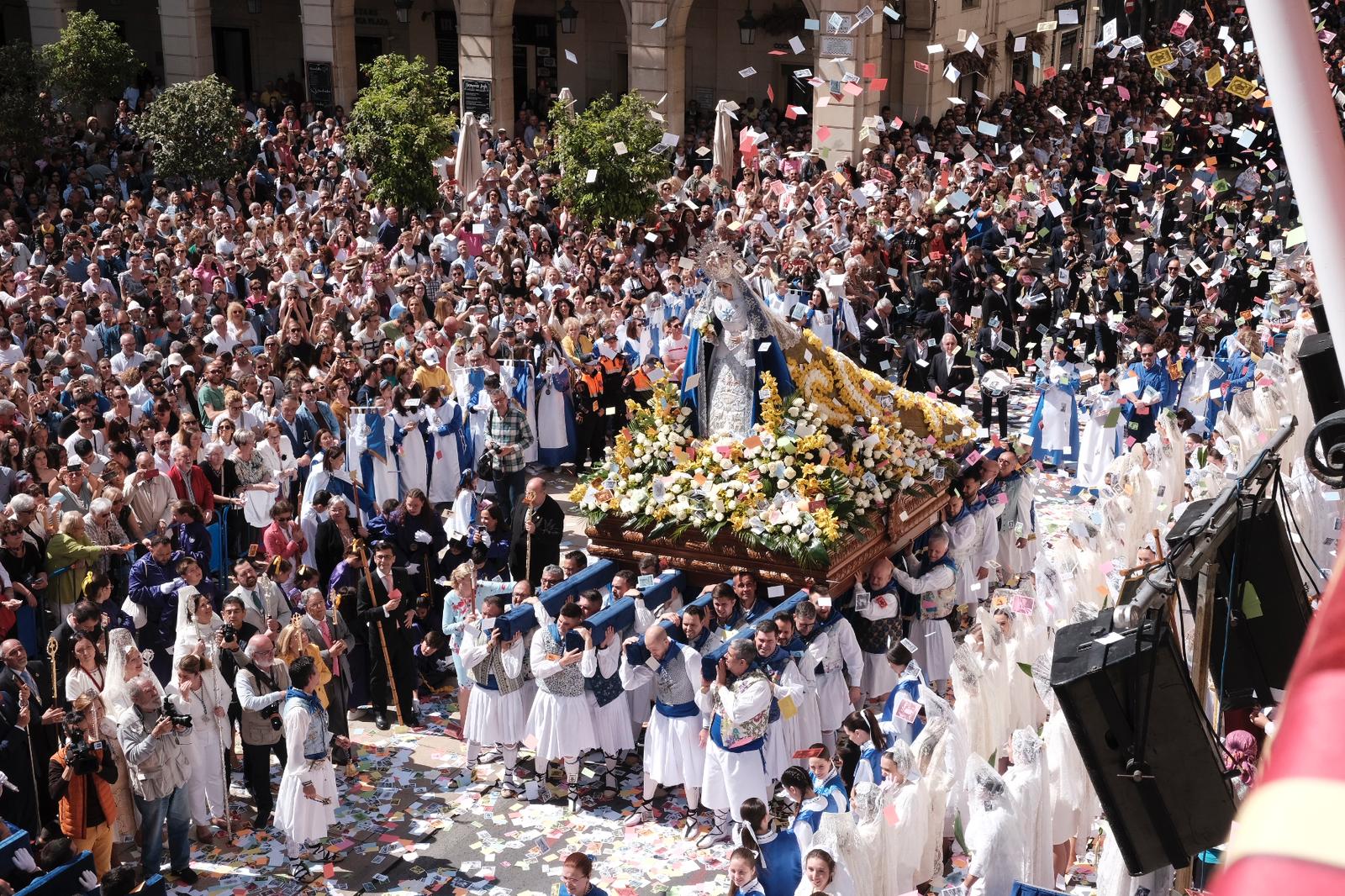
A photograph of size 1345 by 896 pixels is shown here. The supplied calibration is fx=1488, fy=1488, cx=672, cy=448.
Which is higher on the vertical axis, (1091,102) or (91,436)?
(1091,102)

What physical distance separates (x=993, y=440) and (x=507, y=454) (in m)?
4.62

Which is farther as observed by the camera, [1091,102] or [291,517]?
[1091,102]

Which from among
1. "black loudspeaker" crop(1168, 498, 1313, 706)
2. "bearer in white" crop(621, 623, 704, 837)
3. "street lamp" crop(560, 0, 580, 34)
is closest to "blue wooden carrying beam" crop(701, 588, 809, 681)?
"bearer in white" crop(621, 623, 704, 837)

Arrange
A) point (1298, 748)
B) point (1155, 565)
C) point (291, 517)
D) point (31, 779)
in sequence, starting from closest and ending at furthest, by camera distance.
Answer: point (1298, 748) < point (1155, 565) < point (31, 779) < point (291, 517)

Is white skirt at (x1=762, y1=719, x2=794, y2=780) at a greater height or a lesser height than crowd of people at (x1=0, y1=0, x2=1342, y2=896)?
lesser

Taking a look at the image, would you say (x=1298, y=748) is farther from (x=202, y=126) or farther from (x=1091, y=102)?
(x=1091, y=102)

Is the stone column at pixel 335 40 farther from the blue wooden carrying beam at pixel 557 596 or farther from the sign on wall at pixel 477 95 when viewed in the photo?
the blue wooden carrying beam at pixel 557 596

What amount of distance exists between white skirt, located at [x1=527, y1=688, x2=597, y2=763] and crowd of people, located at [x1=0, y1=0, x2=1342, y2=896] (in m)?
0.04

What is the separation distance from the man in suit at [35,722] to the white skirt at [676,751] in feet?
12.7

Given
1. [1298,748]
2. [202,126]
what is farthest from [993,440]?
[202,126]

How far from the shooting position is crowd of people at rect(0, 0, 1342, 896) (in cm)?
934

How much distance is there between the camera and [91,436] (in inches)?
516

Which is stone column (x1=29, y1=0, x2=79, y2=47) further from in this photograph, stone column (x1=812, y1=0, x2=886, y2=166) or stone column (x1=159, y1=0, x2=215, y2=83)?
stone column (x1=812, y1=0, x2=886, y2=166)

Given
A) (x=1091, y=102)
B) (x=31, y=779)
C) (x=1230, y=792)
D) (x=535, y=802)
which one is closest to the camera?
(x=1230, y=792)
